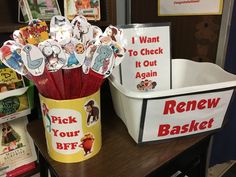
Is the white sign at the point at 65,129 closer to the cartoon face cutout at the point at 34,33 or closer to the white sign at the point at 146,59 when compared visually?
the cartoon face cutout at the point at 34,33

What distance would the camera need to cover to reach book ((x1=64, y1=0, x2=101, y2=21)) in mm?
855

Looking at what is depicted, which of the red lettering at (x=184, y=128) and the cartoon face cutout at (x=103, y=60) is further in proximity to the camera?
the red lettering at (x=184, y=128)

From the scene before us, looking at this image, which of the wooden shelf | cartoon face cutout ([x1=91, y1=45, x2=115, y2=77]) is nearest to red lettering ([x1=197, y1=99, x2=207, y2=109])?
cartoon face cutout ([x1=91, y1=45, x2=115, y2=77])

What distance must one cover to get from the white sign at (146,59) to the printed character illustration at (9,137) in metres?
0.44

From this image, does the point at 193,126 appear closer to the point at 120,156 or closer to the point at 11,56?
the point at 120,156

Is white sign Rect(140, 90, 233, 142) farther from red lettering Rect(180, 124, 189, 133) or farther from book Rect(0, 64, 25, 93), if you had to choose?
book Rect(0, 64, 25, 93)

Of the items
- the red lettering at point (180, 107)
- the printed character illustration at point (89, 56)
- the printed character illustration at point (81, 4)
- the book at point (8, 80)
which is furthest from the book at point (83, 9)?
the red lettering at point (180, 107)

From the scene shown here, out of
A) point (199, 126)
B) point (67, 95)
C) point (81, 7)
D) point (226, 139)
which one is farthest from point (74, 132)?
point (226, 139)

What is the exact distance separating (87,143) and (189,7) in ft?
2.29

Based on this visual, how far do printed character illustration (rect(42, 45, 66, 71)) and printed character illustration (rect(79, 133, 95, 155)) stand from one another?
20 centimetres

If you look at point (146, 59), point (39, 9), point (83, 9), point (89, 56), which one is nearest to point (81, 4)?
point (83, 9)

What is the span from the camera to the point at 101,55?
20.3 inches

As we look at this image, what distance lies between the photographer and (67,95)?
538mm

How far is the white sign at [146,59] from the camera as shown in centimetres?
86
